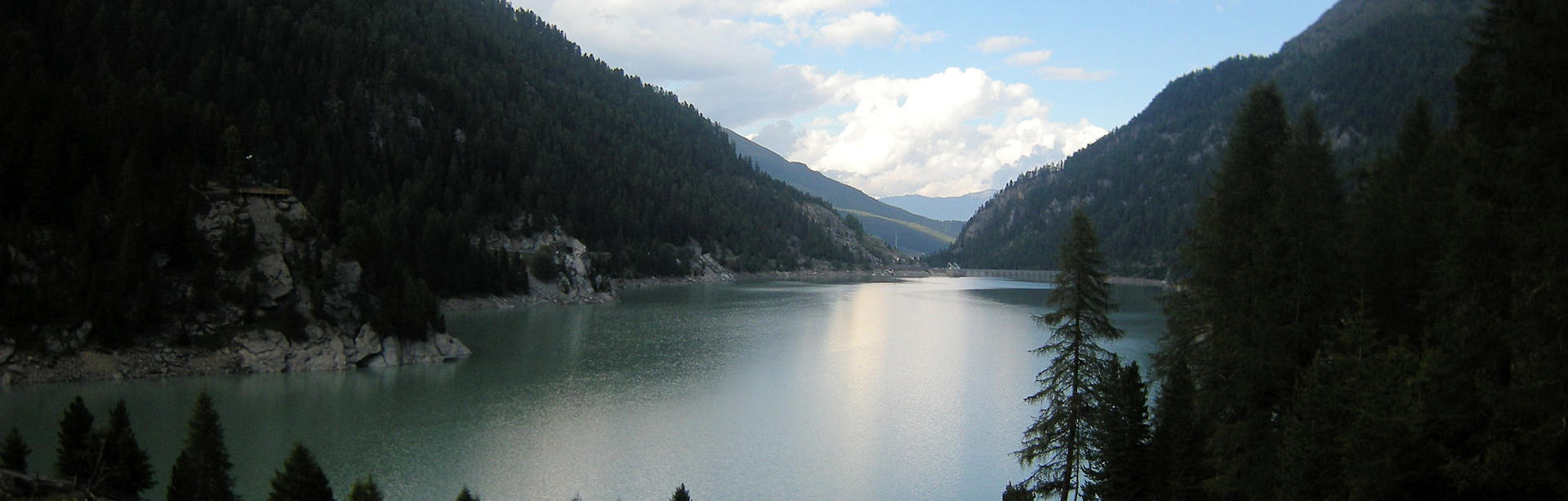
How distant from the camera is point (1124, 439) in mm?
23734

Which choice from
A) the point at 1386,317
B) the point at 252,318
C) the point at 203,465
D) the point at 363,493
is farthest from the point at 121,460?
the point at 1386,317

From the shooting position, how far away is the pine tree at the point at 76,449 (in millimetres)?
20797

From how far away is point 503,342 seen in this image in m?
64.4

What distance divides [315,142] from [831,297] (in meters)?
68.7

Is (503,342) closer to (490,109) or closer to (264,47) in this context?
(264,47)

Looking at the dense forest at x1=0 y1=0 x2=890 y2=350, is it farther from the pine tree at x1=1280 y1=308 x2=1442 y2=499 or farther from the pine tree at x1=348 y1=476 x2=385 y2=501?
the pine tree at x1=1280 y1=308 x2=1442 y2=499

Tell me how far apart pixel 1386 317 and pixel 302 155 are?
90306 mm

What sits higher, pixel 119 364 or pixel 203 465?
pixel 203 465

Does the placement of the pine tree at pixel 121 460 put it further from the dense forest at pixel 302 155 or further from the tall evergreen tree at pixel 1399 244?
the tall evergreen tree at pixel 1399 244

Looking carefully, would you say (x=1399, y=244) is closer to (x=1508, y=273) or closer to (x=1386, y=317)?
(x=1386, y=317)

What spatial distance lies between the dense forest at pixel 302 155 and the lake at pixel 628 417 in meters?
7.82

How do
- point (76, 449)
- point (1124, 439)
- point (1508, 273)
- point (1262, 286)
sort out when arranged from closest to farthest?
point (1508, 273) → point (1262, 286) → point (76, 449) → point (1124, 439)

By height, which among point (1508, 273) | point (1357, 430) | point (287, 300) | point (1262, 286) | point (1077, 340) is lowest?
point (1357, 430)

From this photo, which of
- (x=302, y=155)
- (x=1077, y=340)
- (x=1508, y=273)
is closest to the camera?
(x=1508, y=273)
